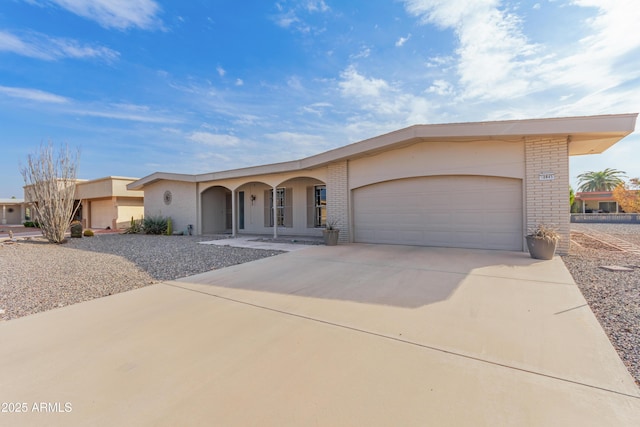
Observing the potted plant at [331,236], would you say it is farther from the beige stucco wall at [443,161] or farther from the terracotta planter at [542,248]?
the terracotta planter at [542,248]

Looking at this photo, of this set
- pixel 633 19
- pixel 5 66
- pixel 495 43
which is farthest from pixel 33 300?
pixel 633 19

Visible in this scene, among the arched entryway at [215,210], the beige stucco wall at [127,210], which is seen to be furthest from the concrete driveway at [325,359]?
the beige stucco wall at [127,210]

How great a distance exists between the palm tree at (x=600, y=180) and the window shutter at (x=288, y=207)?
39779 millimetres

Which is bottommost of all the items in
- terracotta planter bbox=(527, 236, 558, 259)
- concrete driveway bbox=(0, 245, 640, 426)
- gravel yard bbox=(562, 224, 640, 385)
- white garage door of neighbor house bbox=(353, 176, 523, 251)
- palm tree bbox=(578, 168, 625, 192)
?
concrete driveway bbox=(0, 245, 640, 426)

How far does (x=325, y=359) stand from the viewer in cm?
247

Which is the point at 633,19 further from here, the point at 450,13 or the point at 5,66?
the point at 5,66

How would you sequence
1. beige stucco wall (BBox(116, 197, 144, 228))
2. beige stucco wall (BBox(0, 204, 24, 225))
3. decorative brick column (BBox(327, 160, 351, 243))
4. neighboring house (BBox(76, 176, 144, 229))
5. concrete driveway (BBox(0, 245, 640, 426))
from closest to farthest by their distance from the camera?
concrete driveway (BBox(0, 245, 640, 426)) → decorative brick column (BBox(327, 160, 351, 243)) → neighboring house (BBox(76, 176, 144, 229)) → beige stucco wall (BBox(116, 197, 144, 228)) → beige stucco wall (BBox(0, 204, 24, 225))

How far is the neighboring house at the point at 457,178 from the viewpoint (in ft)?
22.2

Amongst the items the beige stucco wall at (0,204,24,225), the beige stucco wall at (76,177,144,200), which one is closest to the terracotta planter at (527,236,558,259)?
the beige stucco wall at (76,177,144,200)

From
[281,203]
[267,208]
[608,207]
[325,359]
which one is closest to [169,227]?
[267,208]

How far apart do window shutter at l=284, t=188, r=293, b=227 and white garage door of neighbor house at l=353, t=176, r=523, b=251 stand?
4440mm

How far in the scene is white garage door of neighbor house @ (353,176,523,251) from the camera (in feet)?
24.6

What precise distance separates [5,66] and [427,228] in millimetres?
15413

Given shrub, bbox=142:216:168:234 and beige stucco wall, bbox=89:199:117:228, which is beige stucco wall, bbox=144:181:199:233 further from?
beige stucco wall, bbox=89:199:117:228
